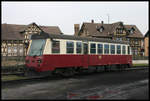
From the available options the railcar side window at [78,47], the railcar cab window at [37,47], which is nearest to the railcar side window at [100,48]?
the railcar side window at [78,47]

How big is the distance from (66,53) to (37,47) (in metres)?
2.26

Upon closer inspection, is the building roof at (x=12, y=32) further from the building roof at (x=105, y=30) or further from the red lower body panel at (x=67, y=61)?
the red lower body panel at (x=67, y=61)

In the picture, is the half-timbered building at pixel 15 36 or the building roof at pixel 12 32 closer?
the half-timbered building at pixel 15 36

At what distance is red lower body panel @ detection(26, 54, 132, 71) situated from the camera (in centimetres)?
1517

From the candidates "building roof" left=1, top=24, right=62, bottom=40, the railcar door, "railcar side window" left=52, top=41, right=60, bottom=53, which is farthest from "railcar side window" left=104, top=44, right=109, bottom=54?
"building roof" left=1, top=24, right=62, bottom=40

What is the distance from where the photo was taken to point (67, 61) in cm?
1648

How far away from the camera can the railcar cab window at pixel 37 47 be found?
609 inches

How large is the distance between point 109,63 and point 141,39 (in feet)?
151

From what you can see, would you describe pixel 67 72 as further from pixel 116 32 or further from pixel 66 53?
pixel 116 32

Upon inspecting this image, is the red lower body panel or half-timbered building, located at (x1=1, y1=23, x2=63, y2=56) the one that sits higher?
half-timbered building, located at (x1=1, y1=23, x2=63, y2=56)

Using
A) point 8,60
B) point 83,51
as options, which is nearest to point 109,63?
point 83,51

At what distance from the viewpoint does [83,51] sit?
704 inches

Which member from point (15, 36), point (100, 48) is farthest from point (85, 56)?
point (15, 36)

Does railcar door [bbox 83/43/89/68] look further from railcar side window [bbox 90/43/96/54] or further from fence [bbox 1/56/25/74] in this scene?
fence [bbox 1/56/25/74]
